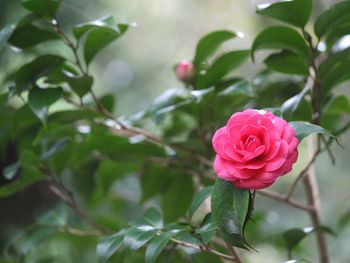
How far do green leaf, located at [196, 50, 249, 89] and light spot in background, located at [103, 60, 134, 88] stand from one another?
221 centimetres

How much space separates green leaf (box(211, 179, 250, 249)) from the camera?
0.65 m

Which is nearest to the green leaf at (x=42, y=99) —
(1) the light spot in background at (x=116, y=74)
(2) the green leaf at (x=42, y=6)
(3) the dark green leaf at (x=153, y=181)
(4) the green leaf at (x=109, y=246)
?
(2) the green leaf at (x=42, y=6)

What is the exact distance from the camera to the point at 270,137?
0.65 metres

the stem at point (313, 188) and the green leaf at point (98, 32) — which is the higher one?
the green leaf at point (98, 32)

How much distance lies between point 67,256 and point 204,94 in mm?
998

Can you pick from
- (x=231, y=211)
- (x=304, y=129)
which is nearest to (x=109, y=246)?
(x=231, y=211)

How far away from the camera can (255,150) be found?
2.13 ft

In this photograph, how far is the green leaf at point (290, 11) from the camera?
86 cm

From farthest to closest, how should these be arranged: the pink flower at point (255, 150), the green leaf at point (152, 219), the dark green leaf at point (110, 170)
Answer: the dark green leaf at point (110, 170) → the green leaf at point (152, 219) → the pink flower at point (255, 150)

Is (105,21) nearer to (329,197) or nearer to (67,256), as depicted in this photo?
(67,256)

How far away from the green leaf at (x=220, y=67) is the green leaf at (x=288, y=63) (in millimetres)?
59

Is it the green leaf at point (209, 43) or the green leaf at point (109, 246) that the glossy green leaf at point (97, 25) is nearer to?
the green leaf at point (209, 43)

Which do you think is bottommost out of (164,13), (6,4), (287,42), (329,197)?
(329,197)

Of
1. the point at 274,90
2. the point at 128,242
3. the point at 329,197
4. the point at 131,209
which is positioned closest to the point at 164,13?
the point at 329,197
